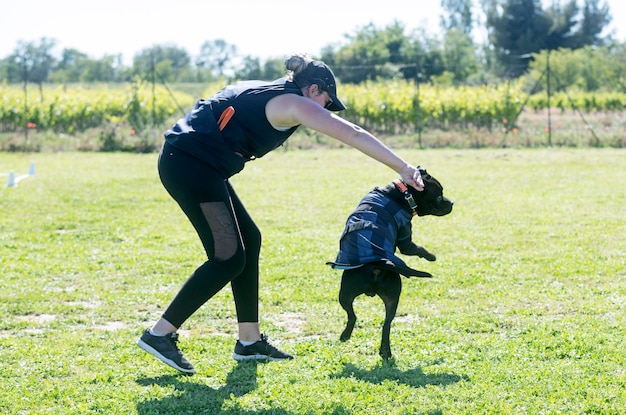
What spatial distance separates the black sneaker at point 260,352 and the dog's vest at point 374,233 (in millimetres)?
609

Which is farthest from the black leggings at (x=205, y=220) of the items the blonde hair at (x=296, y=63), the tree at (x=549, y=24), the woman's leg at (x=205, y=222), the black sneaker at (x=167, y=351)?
the tree at (x=549, y=24)

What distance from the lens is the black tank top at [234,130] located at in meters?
4.07

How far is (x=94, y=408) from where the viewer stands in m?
3.81

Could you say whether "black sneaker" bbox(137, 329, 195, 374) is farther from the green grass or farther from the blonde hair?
the blonde hair

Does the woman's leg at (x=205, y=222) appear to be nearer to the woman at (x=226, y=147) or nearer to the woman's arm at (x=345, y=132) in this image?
the woman at (x=226, y=147)

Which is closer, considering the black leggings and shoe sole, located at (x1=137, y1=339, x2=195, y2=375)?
the black leggings

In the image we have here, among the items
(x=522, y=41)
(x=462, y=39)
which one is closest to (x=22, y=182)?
(x=462, y=39)

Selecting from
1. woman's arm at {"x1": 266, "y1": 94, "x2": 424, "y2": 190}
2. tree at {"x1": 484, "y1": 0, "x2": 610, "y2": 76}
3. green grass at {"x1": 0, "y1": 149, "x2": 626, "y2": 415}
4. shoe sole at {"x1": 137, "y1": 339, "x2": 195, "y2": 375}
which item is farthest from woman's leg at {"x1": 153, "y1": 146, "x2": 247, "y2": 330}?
tree at {"x1": 484, "y1": 0, "x2": 610, "y2": 76}

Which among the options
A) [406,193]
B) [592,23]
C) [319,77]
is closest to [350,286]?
[406,193]

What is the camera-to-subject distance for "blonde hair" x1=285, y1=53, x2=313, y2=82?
4098 mm

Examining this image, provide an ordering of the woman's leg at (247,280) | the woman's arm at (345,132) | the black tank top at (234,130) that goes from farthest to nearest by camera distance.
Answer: the woman's leg at (247,280) < the black tank top at (234,130) < the woman's arm at (345,132)

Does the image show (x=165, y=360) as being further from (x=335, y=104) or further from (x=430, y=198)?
(x=430, y=198)

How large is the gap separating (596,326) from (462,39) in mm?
53280

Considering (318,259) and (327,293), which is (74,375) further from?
(318,259)
